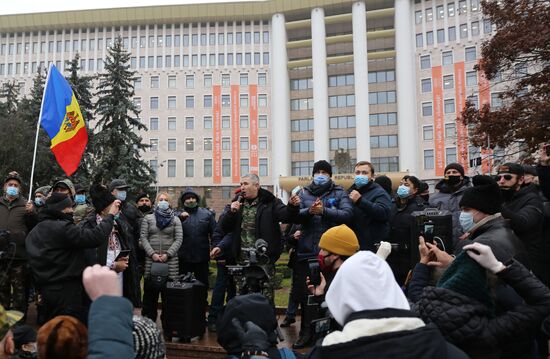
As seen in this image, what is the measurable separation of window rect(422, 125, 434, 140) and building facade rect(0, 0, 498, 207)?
11 centimetres

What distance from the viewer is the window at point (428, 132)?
52.6 meters

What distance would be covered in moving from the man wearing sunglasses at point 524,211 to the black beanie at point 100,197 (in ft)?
14.5

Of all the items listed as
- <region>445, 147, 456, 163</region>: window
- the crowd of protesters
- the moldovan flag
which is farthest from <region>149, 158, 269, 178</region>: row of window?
the crowd of protesters

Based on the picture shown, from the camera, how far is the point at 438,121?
5206cm

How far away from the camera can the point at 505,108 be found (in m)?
14.2

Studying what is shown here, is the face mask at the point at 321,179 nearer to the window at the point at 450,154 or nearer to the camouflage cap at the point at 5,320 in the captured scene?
the camouflage cap at the point at 5,320

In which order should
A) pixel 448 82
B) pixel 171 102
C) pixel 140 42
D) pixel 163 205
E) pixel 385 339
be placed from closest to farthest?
pixel 385 339 < pixel 163 205 < pixel 448 82 < pixel 171 102 < pixel 140 42

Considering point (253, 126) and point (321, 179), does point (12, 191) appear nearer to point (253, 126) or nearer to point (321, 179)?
point (321, 179)

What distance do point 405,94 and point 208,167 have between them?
25482mm

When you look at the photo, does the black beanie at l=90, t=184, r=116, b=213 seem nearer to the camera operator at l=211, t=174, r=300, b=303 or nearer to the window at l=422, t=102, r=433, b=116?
the camera operator at l=211, t=174, r=300, b=303

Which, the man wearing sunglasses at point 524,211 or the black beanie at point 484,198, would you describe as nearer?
the black beanie at point 484,198

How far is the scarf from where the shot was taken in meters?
6.80

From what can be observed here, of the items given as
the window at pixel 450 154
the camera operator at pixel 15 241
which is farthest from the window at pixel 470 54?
the camera operator at pixel 15 241

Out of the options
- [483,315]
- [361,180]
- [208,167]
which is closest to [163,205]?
[361,180]
